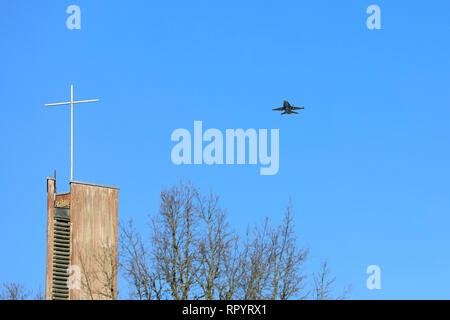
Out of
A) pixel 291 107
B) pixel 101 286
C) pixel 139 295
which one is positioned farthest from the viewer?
pixel 291 107

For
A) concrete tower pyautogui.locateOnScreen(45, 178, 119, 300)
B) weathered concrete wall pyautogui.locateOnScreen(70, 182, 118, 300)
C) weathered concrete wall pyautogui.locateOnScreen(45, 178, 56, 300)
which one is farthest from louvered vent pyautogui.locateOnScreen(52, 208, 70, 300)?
weathered concrete wall pyautogui.locateOnScreen(70, 182, 118, 300)

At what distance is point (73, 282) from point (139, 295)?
28.5 ft

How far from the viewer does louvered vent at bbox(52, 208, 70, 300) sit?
4953cm

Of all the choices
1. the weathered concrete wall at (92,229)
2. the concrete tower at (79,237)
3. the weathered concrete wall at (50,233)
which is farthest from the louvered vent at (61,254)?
the weathered concrete wall at (92,229)

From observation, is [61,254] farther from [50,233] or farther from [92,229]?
[92,229]

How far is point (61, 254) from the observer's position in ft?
166

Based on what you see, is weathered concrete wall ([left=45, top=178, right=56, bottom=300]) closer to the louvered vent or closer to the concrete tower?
the concrete tower

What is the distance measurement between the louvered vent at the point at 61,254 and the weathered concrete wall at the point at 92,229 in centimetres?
30

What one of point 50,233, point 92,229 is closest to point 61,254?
point 50,233

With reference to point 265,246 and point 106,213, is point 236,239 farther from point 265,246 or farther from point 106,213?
point 106,213

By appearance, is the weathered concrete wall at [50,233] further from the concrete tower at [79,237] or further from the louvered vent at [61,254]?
the louvered vent at [61,254]
